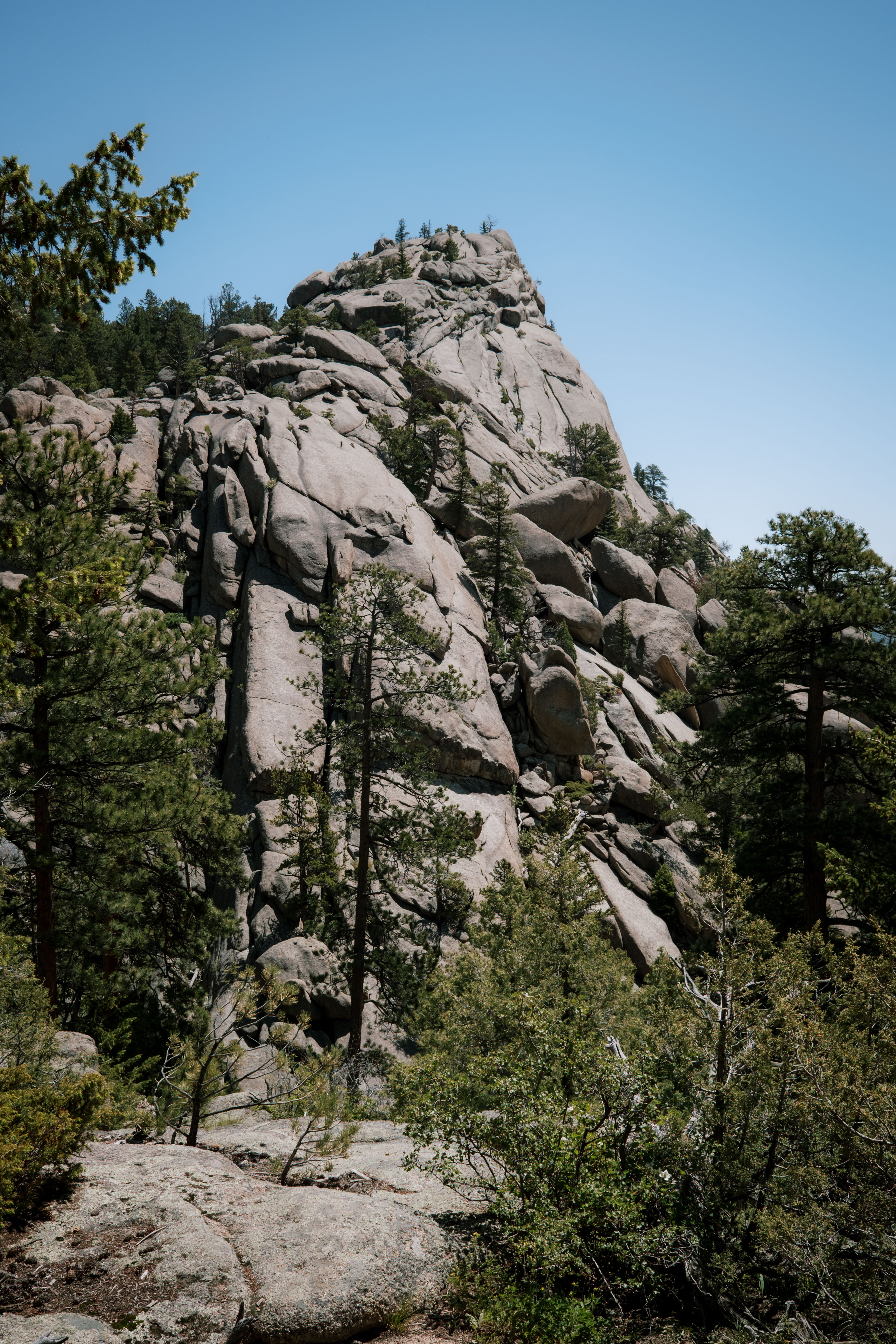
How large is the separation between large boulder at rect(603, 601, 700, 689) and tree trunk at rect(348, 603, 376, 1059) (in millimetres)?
25553

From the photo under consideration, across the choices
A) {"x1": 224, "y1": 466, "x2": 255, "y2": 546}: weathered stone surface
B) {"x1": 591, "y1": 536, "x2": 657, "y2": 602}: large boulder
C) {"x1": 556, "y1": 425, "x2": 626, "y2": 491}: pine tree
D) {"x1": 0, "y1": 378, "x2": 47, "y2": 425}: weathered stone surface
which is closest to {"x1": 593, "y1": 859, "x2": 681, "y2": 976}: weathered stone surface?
{"x1": 224, "y1": 466, "x2": 255, "y2": 546}: weathered stone surface

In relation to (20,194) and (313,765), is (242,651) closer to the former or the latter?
(313,765)

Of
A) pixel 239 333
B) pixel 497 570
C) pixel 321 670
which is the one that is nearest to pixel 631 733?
pixel 497 570

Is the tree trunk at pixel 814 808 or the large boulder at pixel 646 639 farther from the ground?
the large boulder at pixel 646 639

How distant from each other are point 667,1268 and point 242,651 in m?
25.2

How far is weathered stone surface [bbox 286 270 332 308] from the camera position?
78000 millimetres

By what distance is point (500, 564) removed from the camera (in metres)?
38.4

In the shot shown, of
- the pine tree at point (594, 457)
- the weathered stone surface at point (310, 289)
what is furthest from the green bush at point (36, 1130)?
the weathered stone surface at point (310, 289)

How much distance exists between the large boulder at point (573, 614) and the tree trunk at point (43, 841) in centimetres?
2896

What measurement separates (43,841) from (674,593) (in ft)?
139

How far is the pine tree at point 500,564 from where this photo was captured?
124 ft

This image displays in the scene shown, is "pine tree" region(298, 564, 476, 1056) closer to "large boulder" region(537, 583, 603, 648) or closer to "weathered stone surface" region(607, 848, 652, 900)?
"weathered stone surface" region(607, 848, 652, 900)

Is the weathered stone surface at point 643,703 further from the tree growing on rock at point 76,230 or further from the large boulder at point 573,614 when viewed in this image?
the tree growing on rock at point 76,230

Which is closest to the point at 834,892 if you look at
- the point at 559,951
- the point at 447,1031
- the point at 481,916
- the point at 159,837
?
the point at 481,916
